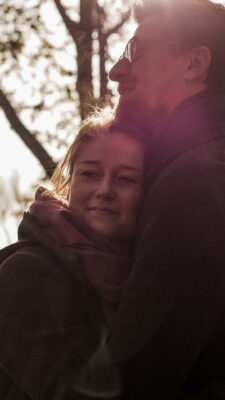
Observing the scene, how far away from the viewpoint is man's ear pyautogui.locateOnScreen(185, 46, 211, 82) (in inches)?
133

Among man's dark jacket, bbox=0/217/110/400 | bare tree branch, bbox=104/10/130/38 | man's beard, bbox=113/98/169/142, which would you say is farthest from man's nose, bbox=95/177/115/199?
bare tree branch, bbox=104/10/130/38

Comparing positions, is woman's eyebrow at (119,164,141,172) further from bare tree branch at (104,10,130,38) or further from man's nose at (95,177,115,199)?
bare tree branch at (104,10,130,38)

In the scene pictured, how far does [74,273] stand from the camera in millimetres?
2986

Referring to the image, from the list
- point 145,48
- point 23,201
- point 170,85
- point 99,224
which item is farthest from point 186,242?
point 23,201

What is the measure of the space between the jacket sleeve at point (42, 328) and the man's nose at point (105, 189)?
18.2 inches

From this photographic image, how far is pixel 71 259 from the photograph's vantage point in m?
3.03

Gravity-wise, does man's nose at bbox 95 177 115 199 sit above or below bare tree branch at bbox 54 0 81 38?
above

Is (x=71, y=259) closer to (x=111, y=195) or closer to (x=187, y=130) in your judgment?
(x=111, y=195)

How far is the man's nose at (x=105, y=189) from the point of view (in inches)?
132

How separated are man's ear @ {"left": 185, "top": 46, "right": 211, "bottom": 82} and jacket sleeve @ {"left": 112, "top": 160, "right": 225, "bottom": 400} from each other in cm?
82

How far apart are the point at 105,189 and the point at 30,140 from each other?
362cm

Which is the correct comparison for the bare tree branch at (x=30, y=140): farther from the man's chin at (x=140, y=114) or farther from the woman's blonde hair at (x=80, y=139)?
the man's chin at (x=140, y=114)

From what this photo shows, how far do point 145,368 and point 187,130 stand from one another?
0.90 metres

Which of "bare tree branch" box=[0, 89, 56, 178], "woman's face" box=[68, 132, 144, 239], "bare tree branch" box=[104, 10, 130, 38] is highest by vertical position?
"woman's face" box=[68, 132, 144, 239]
